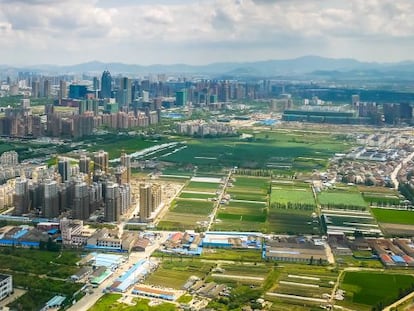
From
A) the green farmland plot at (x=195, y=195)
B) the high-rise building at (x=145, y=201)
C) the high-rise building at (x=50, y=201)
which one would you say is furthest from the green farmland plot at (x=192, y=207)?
the high-rise building at (x=50, y=201)

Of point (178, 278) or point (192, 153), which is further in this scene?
point (192, 153)

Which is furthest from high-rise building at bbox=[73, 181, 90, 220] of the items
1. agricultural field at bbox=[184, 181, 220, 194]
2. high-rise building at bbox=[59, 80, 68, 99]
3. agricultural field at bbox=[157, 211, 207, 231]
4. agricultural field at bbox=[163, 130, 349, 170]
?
high-rise building at bbox=[59, 80, 68, 99]

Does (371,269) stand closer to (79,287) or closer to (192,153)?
(79,287)

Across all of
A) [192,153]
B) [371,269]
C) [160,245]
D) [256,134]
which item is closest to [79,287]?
[160,245]

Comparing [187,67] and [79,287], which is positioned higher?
[187,67]

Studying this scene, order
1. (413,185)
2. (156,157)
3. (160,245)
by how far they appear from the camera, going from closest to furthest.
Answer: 1. (160,245)
2. (413,185)
3. (156,157)

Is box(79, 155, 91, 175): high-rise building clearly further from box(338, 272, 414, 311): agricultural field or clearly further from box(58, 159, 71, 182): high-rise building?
box(338, 272, 414, 311): agricultural field
